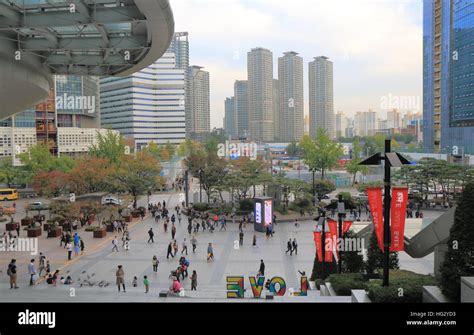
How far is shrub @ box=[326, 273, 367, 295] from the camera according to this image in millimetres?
11664

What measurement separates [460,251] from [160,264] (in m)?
13.6

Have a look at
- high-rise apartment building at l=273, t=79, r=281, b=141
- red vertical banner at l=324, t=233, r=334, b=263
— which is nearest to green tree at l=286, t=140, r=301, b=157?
high-rise apartment building at l=273, t=79, r=281, b=141

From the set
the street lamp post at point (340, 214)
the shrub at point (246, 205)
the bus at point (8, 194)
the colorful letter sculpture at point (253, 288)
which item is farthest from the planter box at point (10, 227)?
the street lamp post at point (340, 214)

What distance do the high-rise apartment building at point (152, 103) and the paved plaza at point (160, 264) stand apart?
88.8 metres

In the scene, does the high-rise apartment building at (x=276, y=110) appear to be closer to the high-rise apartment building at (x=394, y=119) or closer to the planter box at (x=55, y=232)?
the high-rise apartment building at (x=394, y=119)

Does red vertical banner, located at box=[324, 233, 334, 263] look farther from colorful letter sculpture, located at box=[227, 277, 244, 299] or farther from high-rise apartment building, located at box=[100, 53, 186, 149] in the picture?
high-rise apartment building, located at box=[100, 53, 186, 149]

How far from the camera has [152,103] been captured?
380 ft

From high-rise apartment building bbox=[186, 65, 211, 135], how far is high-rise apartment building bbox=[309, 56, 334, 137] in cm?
4613

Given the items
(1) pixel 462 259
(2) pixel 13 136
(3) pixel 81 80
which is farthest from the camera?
(3) pixel 81 80

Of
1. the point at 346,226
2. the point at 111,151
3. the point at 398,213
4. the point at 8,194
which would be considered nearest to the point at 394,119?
the point at 111,151
